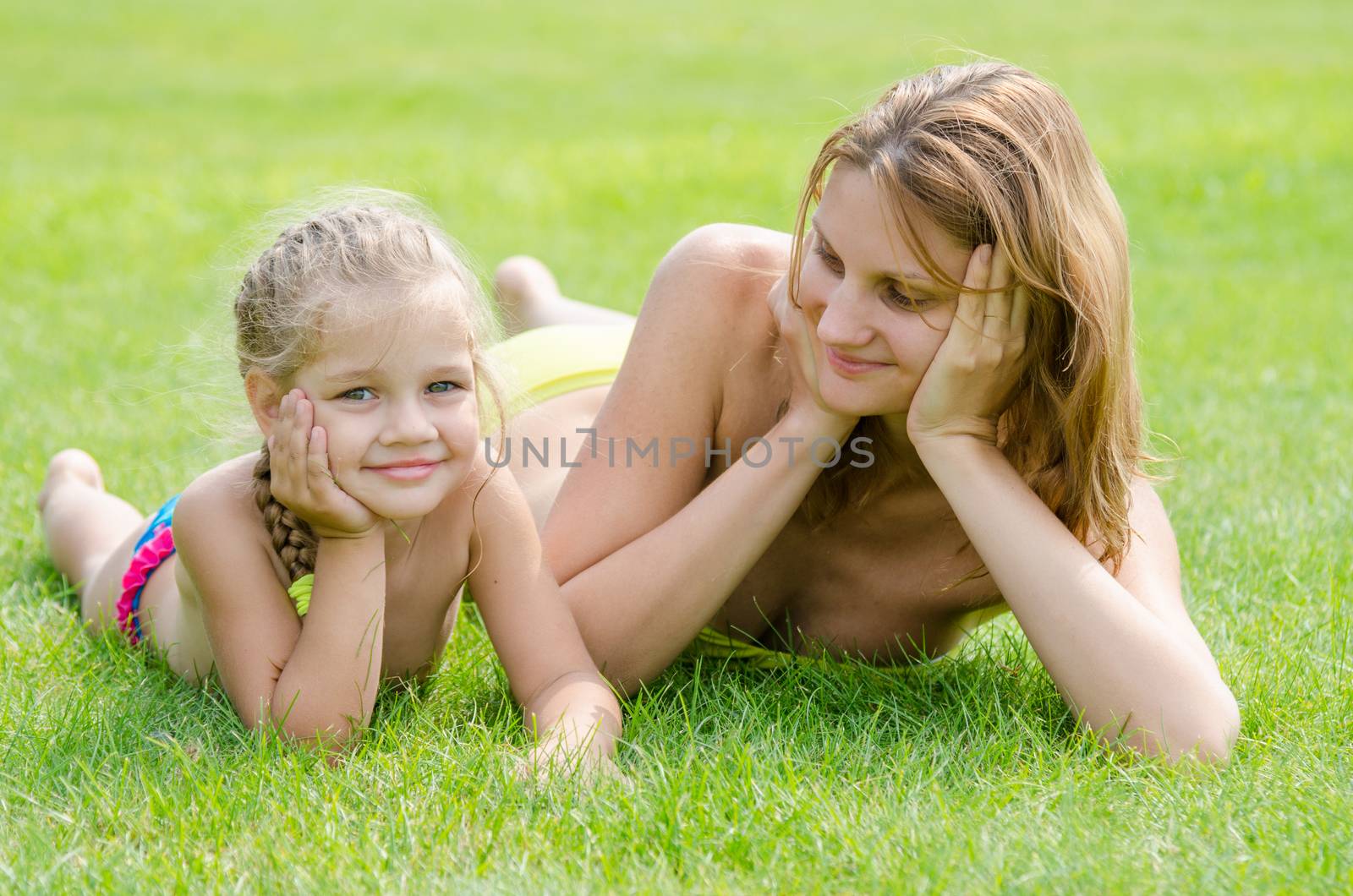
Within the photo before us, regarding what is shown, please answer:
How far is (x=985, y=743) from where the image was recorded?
2.83m

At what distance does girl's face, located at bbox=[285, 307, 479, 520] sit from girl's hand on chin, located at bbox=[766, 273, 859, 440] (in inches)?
27.4

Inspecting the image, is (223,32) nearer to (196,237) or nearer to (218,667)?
(196,237)

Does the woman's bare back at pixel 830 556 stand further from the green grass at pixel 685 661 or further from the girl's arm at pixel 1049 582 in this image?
the girl's arm at pixel 1049 582

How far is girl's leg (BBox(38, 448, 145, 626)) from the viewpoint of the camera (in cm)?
392

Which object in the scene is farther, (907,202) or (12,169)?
(12,169)

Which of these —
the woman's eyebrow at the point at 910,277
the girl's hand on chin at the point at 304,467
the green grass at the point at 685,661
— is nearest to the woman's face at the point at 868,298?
the woman's eyebrow at the point at 910,277

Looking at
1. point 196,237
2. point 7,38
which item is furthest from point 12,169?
point 7,38

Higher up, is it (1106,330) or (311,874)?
(1106,330)

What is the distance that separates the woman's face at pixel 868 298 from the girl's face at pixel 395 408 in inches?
29.4

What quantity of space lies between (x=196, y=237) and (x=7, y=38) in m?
15.6

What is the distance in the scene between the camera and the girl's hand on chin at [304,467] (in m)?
2.71

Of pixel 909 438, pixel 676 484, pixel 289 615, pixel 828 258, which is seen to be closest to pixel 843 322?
pixel 828 258

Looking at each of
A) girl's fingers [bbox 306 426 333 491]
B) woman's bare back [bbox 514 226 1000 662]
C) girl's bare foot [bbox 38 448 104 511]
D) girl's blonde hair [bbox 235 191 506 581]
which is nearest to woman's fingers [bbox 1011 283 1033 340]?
woman's bare back [bbox 514 226 1000 662]

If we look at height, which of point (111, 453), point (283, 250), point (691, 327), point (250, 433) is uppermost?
point (283, 250)
